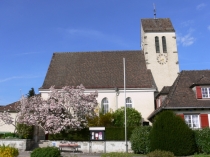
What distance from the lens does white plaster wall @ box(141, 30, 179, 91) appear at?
38125 millimetres

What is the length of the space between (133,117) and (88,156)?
11600mm

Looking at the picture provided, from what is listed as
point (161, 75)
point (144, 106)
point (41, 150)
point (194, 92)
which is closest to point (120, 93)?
point (144, 106)

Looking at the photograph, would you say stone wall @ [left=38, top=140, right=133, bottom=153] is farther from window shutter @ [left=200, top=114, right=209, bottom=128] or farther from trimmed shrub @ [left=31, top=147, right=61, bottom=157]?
trimmed shrub @ [left=31, top=147, right=61, bottom=157]

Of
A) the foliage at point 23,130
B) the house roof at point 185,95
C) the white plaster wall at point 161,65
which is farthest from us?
the white plaster wall at point 161,65

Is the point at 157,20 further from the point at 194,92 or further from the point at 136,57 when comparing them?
the point at 194,92

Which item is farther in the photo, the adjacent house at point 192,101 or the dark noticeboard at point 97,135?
the dark noticeboard at point 97,135

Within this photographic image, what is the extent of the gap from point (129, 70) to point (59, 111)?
14.9 metres

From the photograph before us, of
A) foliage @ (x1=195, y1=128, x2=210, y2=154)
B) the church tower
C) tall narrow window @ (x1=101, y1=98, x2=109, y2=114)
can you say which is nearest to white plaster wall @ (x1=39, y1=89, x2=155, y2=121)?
tall narrow window @ (x1=101, y1=98, x2=109, y2=114)

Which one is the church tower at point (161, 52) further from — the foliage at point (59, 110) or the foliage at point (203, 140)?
the foliage at point (203, 140)

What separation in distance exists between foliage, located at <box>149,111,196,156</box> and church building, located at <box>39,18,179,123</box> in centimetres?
1367

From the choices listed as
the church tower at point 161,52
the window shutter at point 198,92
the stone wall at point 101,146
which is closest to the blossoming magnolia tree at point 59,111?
the stone wall at point 101,146

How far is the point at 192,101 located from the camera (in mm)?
25719

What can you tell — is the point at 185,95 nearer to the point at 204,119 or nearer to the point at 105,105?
the point at 204,119

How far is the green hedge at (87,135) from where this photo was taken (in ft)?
84.4
